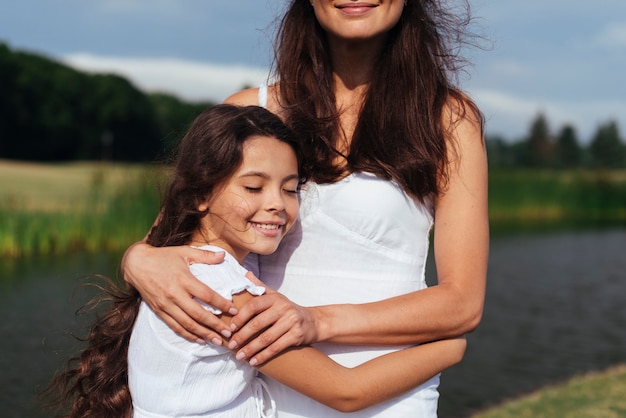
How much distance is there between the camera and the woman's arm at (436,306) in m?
1.55

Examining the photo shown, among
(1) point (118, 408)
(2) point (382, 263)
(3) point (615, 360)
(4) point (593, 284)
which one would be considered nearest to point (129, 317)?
(1) point (118, 408)

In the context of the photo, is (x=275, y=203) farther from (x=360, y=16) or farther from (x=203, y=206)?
(x=360, y=16)

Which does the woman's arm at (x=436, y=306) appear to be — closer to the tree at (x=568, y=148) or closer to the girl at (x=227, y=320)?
the girl at (x=227, y=320)

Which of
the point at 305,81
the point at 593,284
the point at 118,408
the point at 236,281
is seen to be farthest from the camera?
the point at 593,284

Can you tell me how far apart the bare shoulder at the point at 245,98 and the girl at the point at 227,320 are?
0.25m

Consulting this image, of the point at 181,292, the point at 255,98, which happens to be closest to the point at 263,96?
the point at 255,98

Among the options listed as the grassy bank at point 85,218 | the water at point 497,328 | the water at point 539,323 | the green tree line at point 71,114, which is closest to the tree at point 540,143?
the water at point 539,323

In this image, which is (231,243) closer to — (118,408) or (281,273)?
(281,273)

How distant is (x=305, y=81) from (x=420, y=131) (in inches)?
14.2

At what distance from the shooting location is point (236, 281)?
158 centimetres

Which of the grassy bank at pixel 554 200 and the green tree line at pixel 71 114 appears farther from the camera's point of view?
the green tree line at pixel 71 114

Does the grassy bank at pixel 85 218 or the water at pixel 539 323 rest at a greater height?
the grassy bank at pixel 85 218

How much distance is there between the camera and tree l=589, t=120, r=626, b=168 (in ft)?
92.2

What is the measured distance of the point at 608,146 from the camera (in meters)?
31.1
